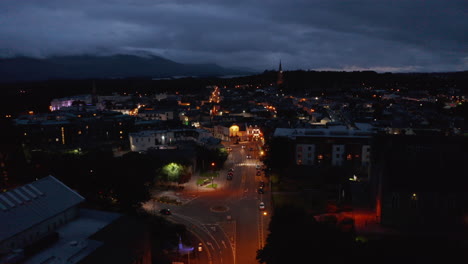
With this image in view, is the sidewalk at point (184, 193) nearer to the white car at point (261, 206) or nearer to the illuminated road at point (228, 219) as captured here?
the illuminated road at point (228, 219)

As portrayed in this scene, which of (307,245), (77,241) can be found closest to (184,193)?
(77,241)

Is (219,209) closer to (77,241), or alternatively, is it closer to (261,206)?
(261,206)

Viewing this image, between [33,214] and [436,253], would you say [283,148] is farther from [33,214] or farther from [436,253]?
[33,214]

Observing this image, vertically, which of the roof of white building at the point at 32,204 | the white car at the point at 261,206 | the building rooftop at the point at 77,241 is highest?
the roof of white building at the point at 32,204

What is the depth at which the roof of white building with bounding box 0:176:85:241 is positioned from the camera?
14545 millimetres

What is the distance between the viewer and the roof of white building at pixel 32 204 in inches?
573

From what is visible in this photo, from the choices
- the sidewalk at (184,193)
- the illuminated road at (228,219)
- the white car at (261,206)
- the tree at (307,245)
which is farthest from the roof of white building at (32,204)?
the white car at (261,206)

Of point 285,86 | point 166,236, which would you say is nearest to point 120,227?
point 166,236

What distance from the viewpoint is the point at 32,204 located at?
1600 centimetres

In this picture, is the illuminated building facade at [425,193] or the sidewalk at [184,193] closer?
the illuminated building facade at [425,193]

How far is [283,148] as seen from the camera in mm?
32219

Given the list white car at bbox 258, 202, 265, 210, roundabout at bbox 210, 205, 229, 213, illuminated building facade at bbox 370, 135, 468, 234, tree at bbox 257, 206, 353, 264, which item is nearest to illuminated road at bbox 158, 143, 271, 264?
roundabout at bbox 210, 205, 229, 213

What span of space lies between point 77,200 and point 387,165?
1817 centimetres

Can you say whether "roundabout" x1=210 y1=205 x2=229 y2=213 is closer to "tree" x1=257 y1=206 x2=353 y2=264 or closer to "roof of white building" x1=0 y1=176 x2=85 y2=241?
"tree" x1=257 y1=206 x2=353 y2=264
